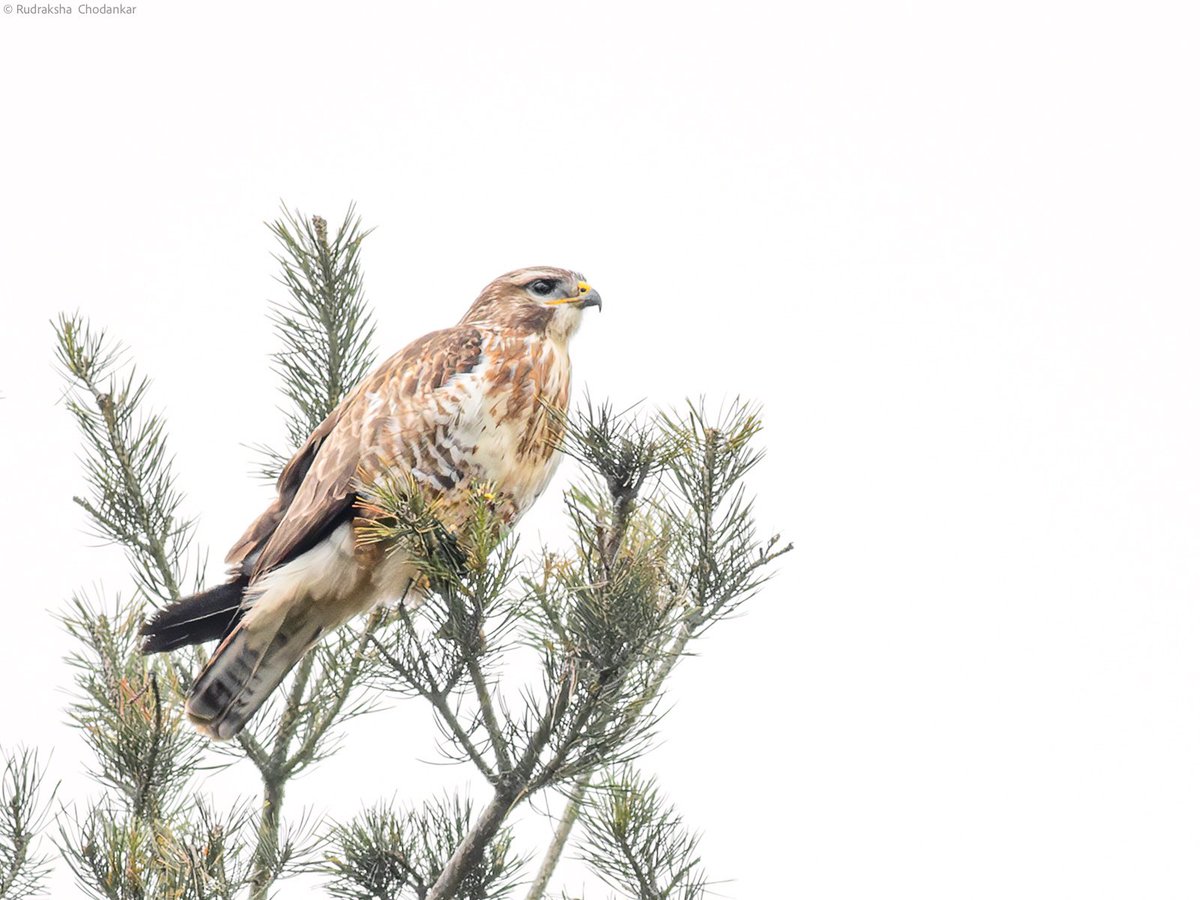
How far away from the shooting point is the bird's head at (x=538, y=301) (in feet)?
16.7

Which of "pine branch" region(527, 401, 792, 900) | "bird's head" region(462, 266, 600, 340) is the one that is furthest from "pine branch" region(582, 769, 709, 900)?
"bird's head" region(462, 266, 600, 340)

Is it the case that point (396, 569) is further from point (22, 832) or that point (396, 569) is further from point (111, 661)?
point (22, 832)

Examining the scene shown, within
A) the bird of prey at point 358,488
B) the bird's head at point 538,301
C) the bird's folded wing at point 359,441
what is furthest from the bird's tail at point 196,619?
the bird's head at point 538,301

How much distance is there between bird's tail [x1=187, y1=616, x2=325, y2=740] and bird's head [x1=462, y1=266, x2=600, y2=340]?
4.68 feet

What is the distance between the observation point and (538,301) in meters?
5.18

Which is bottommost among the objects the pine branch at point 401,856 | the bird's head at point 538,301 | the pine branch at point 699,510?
the pine branch at point 401,856

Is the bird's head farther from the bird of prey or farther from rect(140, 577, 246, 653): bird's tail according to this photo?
rect(140, 577, 246, 653): bird's tail

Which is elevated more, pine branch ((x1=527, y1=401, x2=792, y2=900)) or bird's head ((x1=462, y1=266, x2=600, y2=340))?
bird's head ((x1=462, y1=266, x2=600, y2=340))

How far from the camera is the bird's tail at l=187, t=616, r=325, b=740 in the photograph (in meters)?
3.98

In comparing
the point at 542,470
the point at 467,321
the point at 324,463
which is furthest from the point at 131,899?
the point at 467,321

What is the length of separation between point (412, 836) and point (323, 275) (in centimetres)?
200

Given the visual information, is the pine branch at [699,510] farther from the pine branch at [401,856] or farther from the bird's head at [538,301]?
the bird's head at [538,301]

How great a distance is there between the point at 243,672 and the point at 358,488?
0.67 metres

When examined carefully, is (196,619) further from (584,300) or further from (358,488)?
(584,300)
